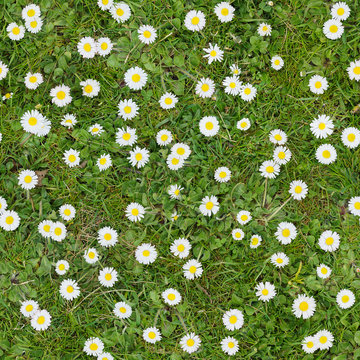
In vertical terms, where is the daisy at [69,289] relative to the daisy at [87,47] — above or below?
below

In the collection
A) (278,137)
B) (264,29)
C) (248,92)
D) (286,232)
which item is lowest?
(286,232)

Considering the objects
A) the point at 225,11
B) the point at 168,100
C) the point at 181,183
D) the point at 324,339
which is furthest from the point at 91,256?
the point at 225,11

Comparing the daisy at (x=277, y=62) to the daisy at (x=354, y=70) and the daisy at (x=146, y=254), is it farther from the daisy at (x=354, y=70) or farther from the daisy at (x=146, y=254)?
the daisy at (x=146, y=254)

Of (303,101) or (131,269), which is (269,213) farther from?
(131,269)

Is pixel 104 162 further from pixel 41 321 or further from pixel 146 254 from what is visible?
pixel 41 321

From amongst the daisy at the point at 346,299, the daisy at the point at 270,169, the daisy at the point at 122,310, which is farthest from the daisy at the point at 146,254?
the daisy at the point at 346,299

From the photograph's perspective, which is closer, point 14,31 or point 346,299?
point 346,299

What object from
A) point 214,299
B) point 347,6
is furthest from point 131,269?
point 347,6
